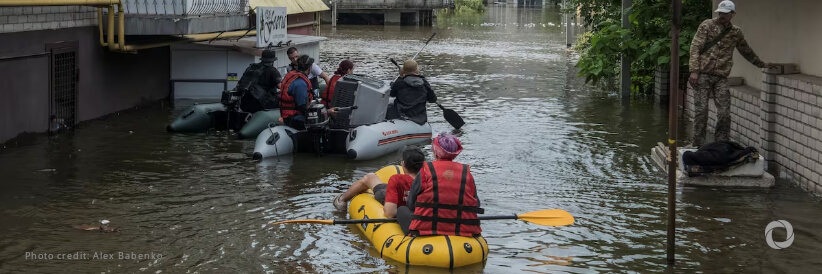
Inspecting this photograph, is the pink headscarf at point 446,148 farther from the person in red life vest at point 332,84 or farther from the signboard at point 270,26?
the signboard at point 270,26

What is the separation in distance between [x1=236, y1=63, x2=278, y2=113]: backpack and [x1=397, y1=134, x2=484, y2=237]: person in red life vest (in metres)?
8.50

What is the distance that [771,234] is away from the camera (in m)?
10.6

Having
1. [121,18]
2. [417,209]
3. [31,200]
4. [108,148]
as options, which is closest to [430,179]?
[417,209]

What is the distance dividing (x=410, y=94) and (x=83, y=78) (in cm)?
565

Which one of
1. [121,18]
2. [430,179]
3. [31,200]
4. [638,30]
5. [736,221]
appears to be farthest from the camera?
[638,30]

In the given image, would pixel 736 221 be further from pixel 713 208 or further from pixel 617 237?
pixel 617 237

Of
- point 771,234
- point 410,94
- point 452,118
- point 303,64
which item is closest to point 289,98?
point 303,64

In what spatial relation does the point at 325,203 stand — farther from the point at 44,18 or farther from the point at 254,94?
the point at 44,18

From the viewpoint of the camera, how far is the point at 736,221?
1124 centimetres

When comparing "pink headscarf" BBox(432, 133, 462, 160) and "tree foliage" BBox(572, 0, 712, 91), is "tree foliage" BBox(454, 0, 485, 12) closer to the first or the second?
"tree foliage" BBox(572, 0, 712, 91)

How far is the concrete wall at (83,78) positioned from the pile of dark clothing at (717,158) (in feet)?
30.7

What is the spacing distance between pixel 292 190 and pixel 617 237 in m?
4.13

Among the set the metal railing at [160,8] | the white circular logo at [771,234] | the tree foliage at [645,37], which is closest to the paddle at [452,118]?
the metal railing at [160,8]

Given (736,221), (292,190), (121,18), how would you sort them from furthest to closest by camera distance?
(121,18) → (292,190) → (736,221)
